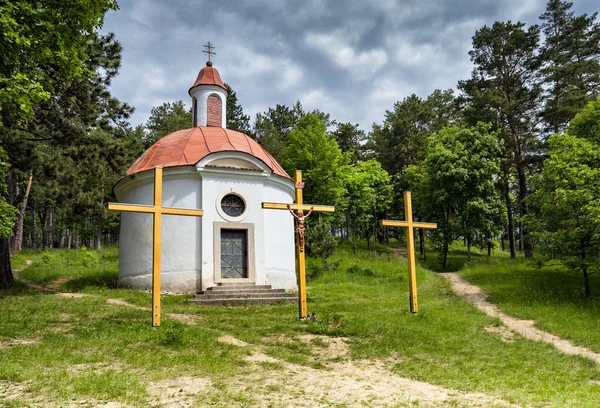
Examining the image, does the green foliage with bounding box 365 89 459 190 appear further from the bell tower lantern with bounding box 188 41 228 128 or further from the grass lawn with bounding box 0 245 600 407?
the grass lawn with bounding box 0 245 600 407

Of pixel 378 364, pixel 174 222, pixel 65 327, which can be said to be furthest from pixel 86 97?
pixel 378 364

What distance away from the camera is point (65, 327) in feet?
27.0

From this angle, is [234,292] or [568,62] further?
[568,62]

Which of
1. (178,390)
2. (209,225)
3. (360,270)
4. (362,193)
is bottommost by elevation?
(178,390)

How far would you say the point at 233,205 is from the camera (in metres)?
14.8

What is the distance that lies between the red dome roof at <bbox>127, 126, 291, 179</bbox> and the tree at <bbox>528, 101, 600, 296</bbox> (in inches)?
343

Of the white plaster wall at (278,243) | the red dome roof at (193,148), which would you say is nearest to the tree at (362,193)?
the red dome roof at (193,148)

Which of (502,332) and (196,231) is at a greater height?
(196,231)

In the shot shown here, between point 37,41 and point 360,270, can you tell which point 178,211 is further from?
point 360,270

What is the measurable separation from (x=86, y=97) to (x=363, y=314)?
980 cm

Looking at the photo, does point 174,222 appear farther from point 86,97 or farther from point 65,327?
point 65,327

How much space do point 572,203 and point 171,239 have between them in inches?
470

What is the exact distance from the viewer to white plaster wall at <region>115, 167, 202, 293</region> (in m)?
14.0

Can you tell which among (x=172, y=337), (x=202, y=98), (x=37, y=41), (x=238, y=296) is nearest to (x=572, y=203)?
(x=238, y=296)
